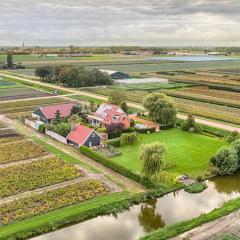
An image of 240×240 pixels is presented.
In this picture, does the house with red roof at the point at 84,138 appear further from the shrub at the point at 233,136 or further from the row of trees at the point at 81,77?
the row of trees at the point at 81,77

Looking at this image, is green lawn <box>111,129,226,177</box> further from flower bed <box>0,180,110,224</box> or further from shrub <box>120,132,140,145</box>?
flower bed <box>0,180,110,224</box>

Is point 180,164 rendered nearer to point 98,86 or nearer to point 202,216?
point 202,216

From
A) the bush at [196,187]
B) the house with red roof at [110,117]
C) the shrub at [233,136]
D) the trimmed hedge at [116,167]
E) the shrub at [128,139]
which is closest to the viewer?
the bush at [196,187]

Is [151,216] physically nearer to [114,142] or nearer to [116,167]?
[116,167]

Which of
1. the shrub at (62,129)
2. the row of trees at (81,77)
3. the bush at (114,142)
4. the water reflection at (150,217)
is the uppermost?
the row of trees at (81,77)

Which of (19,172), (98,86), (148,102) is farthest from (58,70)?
(19,172)

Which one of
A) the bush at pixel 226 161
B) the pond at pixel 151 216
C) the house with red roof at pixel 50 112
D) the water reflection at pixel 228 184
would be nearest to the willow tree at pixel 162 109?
the house with red roof at pixel 50 112
